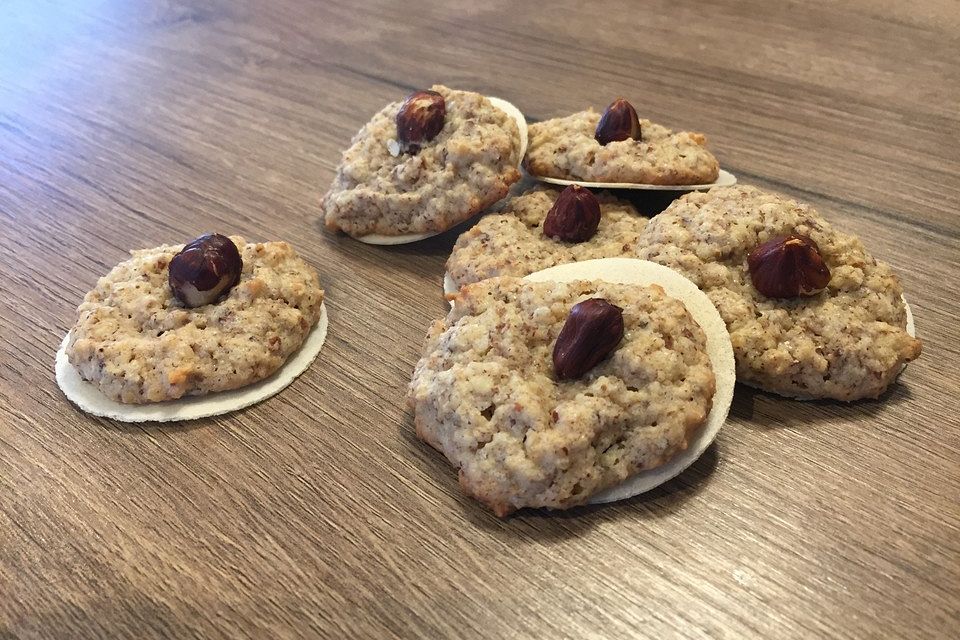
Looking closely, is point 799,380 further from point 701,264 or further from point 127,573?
point 127,573

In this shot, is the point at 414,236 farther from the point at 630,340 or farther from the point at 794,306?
the point at 794,306

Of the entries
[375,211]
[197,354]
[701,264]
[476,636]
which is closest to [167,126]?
[375,211]

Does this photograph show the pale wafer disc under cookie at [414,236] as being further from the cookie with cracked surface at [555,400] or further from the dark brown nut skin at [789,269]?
the dark brown nut skin at [789,269]

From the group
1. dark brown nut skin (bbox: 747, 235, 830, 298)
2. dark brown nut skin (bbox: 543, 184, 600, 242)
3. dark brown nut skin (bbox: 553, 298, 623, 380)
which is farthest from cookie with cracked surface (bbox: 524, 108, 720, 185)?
dark brown nut skin (bbox: 553, 298, 623, 380)

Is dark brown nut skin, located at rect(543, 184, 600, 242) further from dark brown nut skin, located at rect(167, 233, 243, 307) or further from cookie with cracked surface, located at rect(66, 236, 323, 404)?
dark brown nut skin, located at rect(167, 233, 243, 307)

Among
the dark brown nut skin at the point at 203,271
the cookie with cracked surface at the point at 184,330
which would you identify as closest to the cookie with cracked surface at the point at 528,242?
the cookie with cracked surface at the point at 184,330

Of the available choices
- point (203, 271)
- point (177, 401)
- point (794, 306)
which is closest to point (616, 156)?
point (794, 306)
